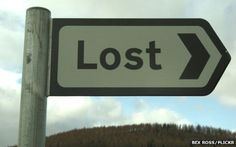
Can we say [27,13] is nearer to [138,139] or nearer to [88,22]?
[88,22]

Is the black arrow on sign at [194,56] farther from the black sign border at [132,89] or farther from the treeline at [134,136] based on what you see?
the treeline at [134,136]

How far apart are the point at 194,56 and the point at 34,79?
485 millimetres

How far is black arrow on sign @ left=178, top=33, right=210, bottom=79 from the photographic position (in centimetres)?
146

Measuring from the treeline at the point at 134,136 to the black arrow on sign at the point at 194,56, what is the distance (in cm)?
3192

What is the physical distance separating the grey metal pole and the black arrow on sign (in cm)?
41

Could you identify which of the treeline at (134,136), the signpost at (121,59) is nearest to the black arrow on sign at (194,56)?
the signpost at (121,59)

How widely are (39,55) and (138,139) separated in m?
35.8

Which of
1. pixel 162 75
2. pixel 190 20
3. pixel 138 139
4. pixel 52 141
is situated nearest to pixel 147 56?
A: pixel 162 75

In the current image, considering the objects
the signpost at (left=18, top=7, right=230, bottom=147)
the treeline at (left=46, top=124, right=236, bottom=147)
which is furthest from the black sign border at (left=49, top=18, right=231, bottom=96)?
the treeline at (left=46, top=124, right=236, bottom=147)

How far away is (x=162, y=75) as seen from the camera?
1455 mm

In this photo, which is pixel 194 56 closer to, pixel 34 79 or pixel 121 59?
pixel 121 59

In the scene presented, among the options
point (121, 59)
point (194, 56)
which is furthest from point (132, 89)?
point (194, 56)

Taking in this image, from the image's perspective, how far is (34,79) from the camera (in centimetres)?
140

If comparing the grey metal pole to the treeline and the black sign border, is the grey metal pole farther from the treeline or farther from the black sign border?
the treeline
